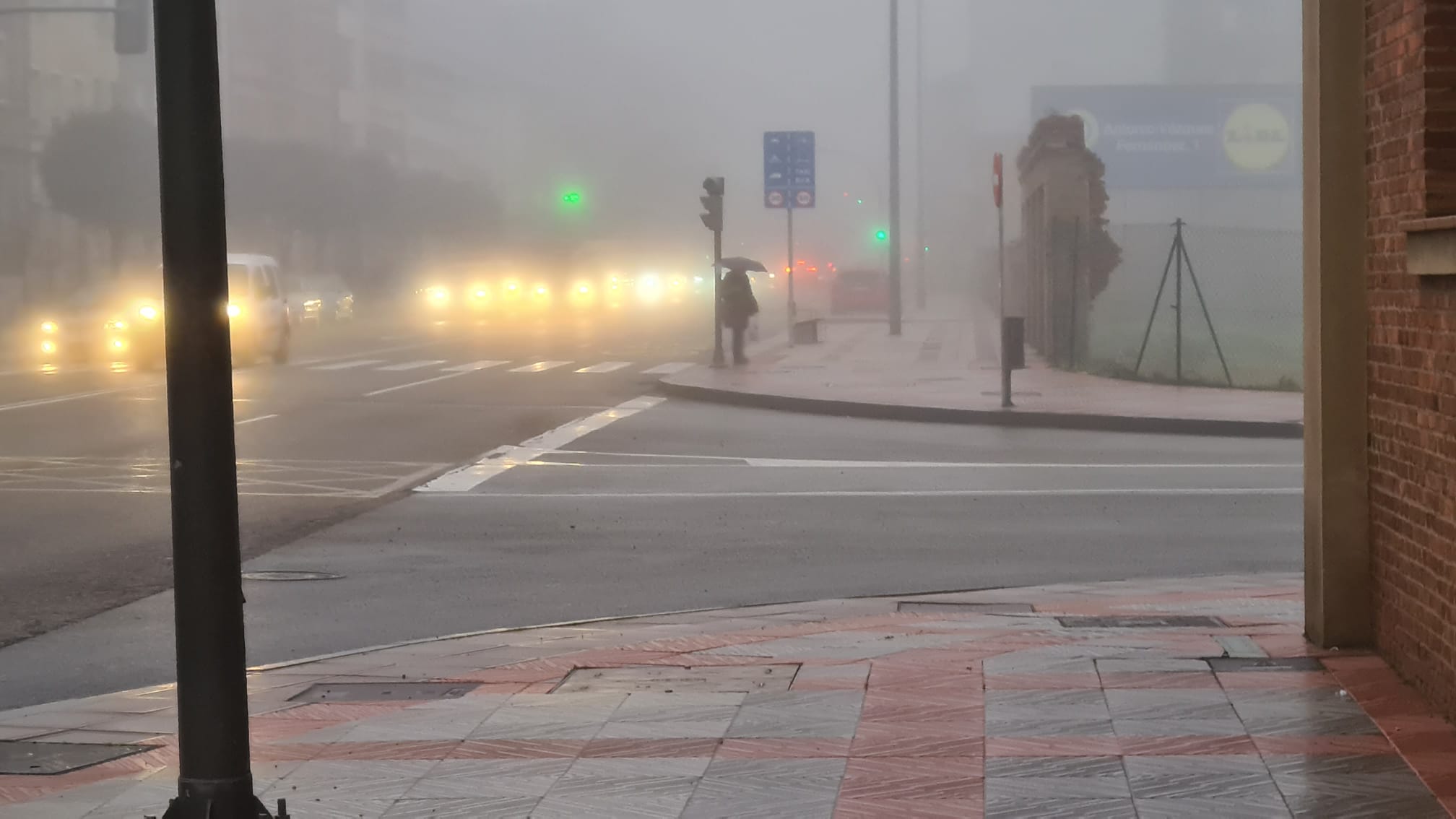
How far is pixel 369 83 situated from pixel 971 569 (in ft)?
373

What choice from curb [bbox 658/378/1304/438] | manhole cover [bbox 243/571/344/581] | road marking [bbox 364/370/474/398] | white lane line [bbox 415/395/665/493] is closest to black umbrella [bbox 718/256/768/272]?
road marking [bbox 364/370/474/398]

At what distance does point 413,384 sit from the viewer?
2730 cm

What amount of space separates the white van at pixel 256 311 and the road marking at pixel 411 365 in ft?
6.58

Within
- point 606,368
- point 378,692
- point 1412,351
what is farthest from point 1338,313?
point 606,368

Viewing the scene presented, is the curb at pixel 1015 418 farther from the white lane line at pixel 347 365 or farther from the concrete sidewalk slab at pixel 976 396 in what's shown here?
the white lane line at pixel 347 365

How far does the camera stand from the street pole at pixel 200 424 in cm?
432

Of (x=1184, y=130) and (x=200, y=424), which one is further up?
(x=1184, y=130)

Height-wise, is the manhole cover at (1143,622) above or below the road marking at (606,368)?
below

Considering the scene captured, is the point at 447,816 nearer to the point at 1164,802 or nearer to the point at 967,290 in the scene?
the point at 1164,802

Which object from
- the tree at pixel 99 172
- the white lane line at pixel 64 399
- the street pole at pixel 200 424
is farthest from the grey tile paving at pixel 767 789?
the tree at pixel 99 172

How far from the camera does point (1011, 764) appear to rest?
5.61 meters

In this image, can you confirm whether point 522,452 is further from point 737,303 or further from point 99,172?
point 99,172

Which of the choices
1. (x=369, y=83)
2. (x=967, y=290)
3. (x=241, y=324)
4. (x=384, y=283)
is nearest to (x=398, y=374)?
(x=241, y=324)

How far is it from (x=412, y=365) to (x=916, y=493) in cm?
1972
